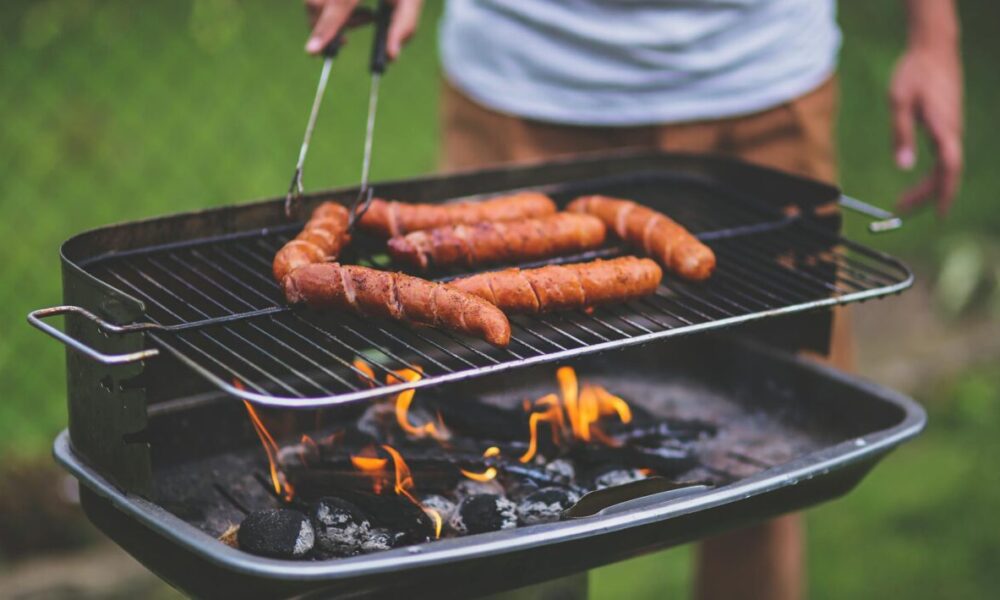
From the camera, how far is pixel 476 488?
2428mm

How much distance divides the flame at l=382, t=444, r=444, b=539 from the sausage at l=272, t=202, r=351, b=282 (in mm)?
443

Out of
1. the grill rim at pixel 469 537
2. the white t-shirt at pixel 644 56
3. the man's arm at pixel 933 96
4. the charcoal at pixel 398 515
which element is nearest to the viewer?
the grill rim at pixel 469 537

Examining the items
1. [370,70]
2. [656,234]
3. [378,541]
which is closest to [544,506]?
[378,541]

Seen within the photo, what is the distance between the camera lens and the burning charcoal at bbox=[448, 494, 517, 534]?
225cm

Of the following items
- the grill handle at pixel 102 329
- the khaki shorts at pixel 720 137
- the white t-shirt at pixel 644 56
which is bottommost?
the grill handle at pixel 102 329

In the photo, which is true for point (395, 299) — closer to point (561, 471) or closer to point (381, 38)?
point (561, 471)

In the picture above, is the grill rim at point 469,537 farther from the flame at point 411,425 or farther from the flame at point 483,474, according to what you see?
the flame at point 411,425

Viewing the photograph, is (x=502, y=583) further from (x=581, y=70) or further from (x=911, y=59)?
(x=911, y=59)

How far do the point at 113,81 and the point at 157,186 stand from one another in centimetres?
91

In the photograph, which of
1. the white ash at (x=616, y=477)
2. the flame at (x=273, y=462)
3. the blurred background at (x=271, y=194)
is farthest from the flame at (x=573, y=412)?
the blurred background at (x=271, y=194)

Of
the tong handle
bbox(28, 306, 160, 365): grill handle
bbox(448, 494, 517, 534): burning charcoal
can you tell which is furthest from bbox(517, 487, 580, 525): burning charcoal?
the tong handle

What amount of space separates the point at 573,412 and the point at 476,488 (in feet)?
1.44

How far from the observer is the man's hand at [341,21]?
277 cm

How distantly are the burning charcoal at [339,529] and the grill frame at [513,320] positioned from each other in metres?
0.24
